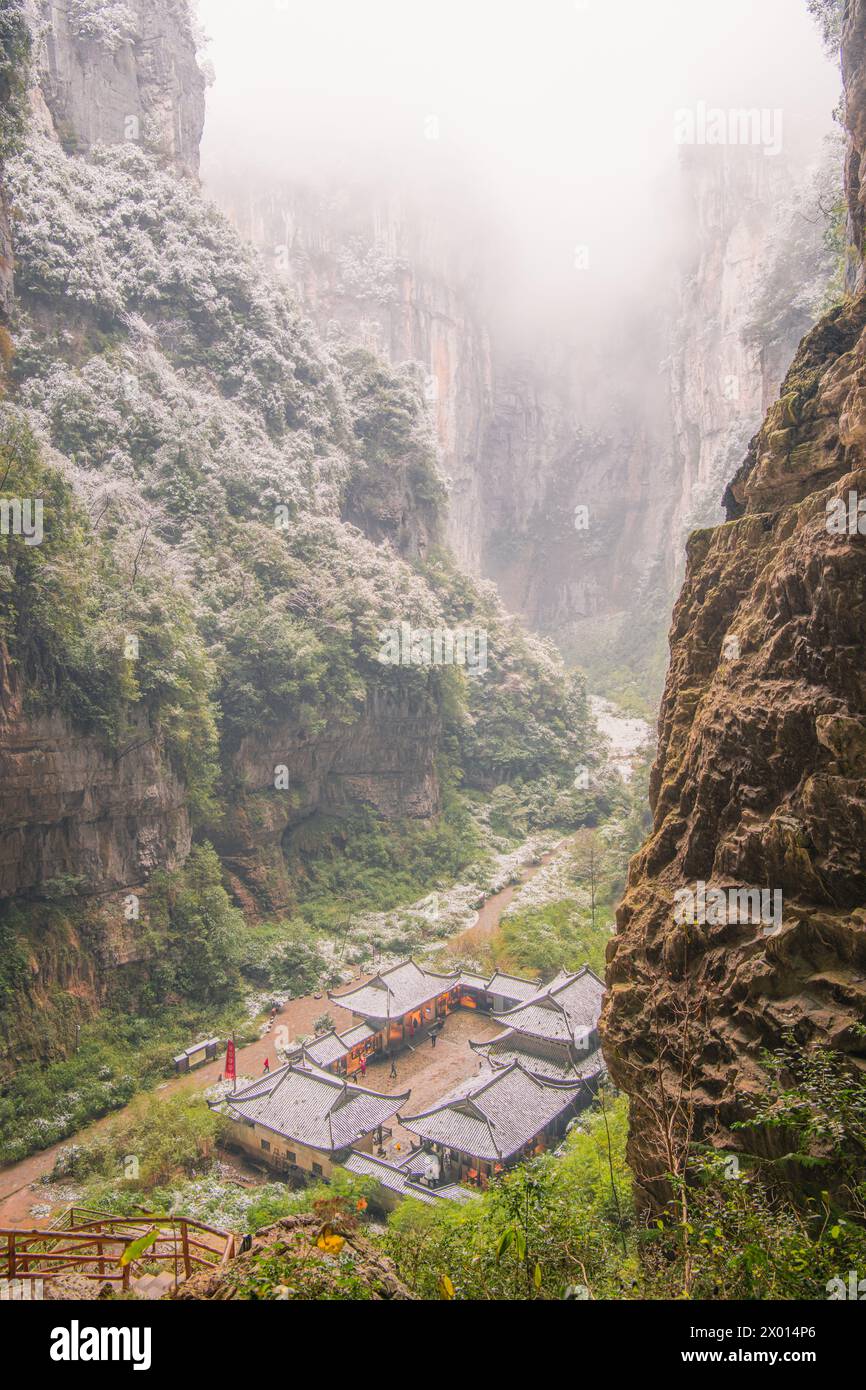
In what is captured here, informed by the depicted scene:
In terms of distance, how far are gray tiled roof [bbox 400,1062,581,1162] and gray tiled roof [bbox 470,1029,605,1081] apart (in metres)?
0.54

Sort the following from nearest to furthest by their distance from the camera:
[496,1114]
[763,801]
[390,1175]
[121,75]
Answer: [763,801] < [390,1175] < [496,1114] < [121,75]

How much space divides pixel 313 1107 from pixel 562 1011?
5863mm

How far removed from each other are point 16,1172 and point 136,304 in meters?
29.0

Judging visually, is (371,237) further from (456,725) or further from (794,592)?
(794,592)

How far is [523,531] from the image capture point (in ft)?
239

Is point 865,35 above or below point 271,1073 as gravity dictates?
above

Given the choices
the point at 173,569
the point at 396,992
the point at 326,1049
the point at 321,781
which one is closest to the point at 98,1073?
the point at 326,1049

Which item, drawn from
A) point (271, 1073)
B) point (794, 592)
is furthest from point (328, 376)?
point (794, 592)

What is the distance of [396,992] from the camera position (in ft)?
69.3

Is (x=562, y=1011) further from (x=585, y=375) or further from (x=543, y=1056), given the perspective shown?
(x=585, y=375)

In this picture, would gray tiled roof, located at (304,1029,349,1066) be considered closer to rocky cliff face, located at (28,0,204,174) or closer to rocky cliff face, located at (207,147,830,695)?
rocky cliff face, located at (207,147,830,695)

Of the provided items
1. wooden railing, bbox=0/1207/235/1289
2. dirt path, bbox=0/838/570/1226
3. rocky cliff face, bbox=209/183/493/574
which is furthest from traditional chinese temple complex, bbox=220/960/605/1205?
rocky cliff face, bbox=209/183/493/574

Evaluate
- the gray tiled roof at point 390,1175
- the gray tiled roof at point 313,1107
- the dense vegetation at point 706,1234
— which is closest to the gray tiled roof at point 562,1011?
the gray tiled roof at point 313,1107

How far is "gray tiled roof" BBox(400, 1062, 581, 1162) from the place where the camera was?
15.2 metres
